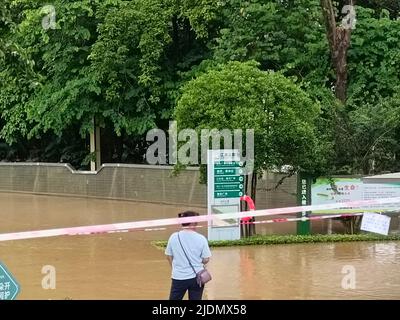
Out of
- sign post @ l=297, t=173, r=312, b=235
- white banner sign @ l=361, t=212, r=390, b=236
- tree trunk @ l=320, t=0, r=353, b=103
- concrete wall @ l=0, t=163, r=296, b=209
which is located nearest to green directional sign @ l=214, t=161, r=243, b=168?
sign post @ l=297, t=173, r=312, b=235

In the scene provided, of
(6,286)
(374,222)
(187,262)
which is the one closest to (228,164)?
(374,222)

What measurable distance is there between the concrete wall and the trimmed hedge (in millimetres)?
3998

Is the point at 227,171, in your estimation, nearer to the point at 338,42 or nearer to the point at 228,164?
the point at 228,164

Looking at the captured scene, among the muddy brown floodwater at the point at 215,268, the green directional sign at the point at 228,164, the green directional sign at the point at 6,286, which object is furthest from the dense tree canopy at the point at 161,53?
the green directional sign at the point at 6,286

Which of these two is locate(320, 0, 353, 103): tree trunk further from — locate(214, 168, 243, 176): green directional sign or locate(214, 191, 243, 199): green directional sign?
locate(214, 191, 243, 199): green directional sign

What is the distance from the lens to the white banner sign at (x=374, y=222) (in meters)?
13.5

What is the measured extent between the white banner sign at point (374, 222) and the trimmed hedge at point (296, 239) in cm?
27

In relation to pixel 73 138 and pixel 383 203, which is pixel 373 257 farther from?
pixel 73 138

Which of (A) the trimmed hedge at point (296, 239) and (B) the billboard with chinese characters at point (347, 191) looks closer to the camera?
(A) the trimmed hedge at point (296, 239)

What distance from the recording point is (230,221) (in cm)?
1359

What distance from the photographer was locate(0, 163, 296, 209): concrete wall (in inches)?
746

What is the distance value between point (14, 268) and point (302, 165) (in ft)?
→ 20.4

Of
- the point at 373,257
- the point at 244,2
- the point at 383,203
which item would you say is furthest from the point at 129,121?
the point at 373,257

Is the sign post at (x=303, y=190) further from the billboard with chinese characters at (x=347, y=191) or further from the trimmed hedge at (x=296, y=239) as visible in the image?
the trimmed hedge at (x=296, y=239)
